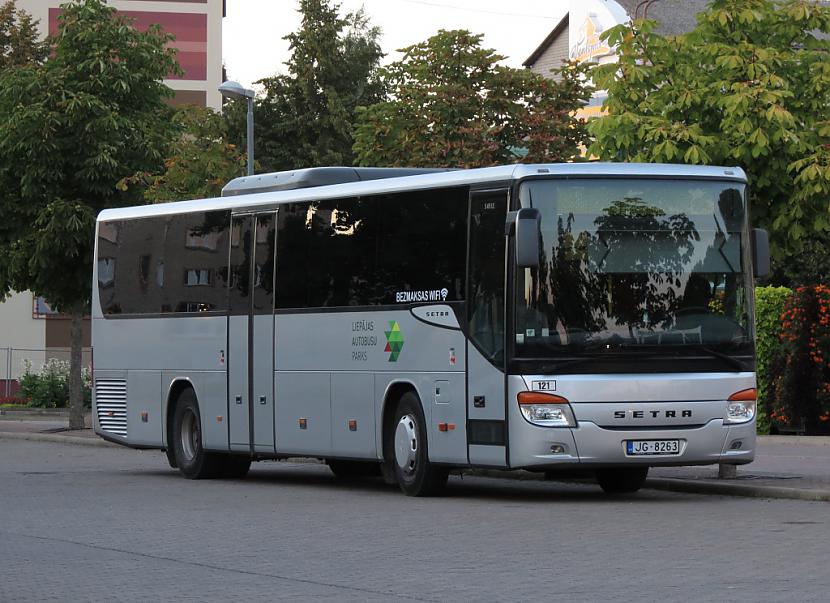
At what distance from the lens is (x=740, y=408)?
17297 mm

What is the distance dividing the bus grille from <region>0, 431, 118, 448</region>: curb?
7.14 metres

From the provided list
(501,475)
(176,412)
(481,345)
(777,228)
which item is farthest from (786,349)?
(481,345)

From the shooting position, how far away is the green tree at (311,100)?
63406 mm

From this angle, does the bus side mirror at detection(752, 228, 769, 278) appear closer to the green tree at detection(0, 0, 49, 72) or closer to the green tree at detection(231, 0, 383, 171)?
the green tree at detection(0, 0, 49, 72)

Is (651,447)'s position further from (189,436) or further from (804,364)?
(804,364)

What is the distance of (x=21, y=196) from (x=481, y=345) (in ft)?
63.4

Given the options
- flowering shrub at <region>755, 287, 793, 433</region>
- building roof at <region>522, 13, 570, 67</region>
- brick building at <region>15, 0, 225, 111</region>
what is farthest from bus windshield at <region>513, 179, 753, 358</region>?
building roof at <region>522, 13, 570, 67</region>

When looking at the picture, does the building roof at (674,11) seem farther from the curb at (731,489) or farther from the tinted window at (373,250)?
the curb at (731,489)

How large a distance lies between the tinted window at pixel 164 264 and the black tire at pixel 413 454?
4097 millimetres

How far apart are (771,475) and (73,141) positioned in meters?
18.6

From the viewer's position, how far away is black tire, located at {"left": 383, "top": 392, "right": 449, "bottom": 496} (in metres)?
18.2

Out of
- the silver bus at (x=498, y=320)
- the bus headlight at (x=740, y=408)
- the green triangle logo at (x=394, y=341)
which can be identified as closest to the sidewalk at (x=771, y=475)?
the silver bus at (x=498, y=320)

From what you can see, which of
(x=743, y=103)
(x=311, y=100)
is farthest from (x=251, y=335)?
(x=311, y=100)

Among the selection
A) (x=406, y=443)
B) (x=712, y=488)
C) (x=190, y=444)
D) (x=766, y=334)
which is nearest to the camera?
(x=712, y=488)
